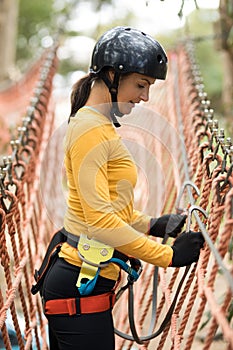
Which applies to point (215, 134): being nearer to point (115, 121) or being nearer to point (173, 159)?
point (115, 121)

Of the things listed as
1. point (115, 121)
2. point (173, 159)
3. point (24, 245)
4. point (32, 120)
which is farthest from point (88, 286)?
point (173, 159)

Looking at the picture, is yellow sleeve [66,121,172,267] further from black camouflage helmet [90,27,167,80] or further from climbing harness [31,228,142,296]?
black camouflage helmet [90,27,167,80]

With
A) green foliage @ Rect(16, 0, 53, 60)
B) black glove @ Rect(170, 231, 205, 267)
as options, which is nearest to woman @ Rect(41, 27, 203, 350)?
black glove @ Rect(170, 231, 205, 267)

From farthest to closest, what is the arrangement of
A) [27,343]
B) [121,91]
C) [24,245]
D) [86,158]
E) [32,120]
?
[32,120] → [24,245] → [27,343] → [121,91] → [86,158]

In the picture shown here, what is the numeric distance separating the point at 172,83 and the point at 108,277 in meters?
2.84

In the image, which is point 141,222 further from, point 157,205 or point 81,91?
point 157,205

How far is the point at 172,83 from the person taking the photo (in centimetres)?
423

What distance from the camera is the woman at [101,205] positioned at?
56.6 inches

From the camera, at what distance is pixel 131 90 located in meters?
1.53

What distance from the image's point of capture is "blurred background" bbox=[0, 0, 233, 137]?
4949 mm

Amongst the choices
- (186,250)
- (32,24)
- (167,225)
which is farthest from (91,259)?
(32,24)

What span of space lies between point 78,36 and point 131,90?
1826 centimetres

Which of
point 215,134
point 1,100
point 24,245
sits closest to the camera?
point 215,134

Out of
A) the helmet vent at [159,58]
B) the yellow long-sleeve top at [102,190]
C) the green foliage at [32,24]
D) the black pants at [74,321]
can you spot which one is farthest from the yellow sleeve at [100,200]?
the green foliage at [32,24]
